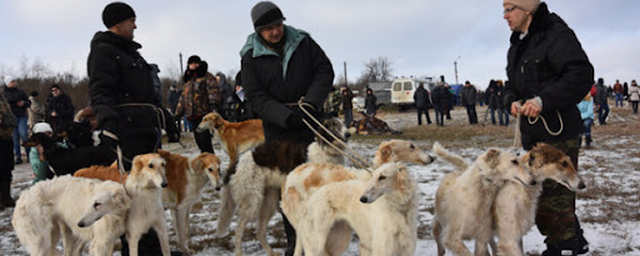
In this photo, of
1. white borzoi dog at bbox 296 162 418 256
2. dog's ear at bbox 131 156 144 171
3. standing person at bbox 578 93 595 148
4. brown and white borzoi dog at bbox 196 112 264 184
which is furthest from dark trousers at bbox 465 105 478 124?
dog's ear at bbox 131 156 144 171

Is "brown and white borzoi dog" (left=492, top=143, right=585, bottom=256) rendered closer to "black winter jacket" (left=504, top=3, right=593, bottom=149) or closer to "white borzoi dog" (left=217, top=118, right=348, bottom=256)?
"black winter jacket" (left=504, top=3, right=593, bottom=149)

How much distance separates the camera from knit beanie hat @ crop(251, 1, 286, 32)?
3.53 metres

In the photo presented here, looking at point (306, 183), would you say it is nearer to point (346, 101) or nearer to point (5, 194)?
point (5, 194)

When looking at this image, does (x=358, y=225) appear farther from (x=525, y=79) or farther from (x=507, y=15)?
(x=507, y=15)

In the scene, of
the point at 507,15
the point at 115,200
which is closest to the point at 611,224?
the point at 507,15

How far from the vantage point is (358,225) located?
10.5ft

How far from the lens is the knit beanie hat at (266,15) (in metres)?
3.53

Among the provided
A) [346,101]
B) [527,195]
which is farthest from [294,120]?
[346,101]

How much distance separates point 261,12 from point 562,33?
2282mm

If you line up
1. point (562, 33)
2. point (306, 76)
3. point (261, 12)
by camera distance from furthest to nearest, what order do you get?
point (306, 76), point (261, 12), point (562, 33)

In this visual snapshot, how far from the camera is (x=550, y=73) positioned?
10.3ft

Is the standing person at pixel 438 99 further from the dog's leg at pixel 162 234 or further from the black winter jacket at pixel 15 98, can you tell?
the dog's leg at pixel 162 234

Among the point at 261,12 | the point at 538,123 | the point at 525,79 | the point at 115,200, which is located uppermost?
the point at 261,12

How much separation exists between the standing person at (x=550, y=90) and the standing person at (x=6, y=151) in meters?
6.50
